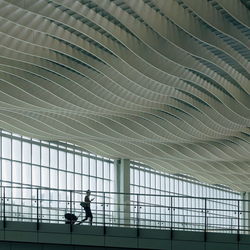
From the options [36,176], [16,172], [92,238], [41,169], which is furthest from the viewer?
[41,169]

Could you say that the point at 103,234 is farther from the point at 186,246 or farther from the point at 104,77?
the point at 104,77

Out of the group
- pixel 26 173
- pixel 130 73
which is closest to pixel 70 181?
pixel 26 173

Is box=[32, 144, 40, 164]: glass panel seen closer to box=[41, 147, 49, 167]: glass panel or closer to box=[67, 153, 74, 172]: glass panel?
box=[41, 147, 49, 167]: glass panel

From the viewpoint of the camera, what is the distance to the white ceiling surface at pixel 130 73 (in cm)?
1819

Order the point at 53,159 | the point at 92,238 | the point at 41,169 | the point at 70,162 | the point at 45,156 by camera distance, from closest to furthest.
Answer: the point at 92,238, the point at 41,169, the point at 45,156, the point at 53,159, the point at 70,162

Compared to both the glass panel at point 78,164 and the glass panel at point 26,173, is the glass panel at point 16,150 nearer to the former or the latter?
the glass panel at point 26,173

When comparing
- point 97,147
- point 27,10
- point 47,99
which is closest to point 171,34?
point 27,10

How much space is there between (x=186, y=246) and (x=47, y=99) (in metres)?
9.70

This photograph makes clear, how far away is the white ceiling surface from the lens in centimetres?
1819

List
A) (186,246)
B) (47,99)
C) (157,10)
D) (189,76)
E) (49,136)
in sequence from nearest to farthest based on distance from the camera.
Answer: (157,10), (186,246), (189,76), (47,99), (49,136)

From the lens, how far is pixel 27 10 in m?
17.1

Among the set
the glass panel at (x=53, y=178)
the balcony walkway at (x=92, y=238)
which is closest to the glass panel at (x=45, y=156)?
the glass panel at (x=53, y=178)

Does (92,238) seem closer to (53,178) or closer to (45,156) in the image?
(45,156)

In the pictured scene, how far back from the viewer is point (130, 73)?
2372cm
